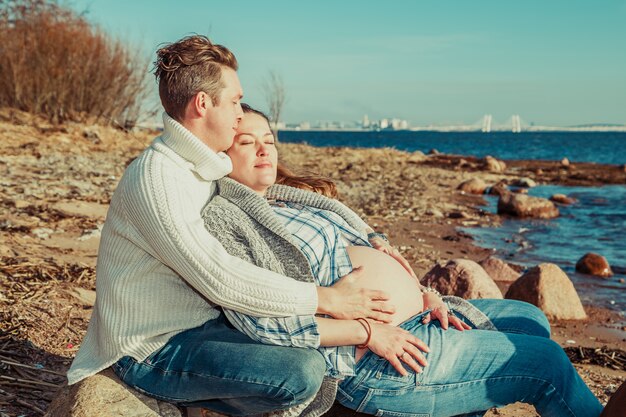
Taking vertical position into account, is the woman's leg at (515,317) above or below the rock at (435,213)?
above

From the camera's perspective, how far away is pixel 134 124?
19.5 metres

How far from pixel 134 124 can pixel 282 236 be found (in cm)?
1753

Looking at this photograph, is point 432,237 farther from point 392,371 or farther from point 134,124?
point 134,124

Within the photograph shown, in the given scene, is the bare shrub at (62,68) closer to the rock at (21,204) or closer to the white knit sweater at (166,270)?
the rock at (21,204)

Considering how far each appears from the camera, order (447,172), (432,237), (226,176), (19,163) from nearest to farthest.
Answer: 1. (226,176)
2. (432,237)
3. (19,163)
4. (447,172)

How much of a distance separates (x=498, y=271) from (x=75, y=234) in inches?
174

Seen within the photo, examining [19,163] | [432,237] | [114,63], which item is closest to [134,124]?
[114,63]

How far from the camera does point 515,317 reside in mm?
3363

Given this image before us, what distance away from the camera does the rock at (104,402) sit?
2682 mm

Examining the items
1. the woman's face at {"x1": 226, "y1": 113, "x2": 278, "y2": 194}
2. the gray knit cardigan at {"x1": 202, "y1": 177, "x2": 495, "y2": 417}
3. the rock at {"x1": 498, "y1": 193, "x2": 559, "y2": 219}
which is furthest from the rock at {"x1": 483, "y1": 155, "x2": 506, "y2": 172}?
the gray knit cardigan at {"x1": 202, "y1": 177, "x2": 495, "y2": 417}

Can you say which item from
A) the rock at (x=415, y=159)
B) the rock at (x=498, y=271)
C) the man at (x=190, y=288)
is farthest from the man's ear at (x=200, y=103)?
the rock at (x=415, y=159)

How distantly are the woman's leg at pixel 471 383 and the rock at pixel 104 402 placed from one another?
78 cm

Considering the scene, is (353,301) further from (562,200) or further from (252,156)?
(562,200)

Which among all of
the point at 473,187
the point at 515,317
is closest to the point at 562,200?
the point at 473,187
